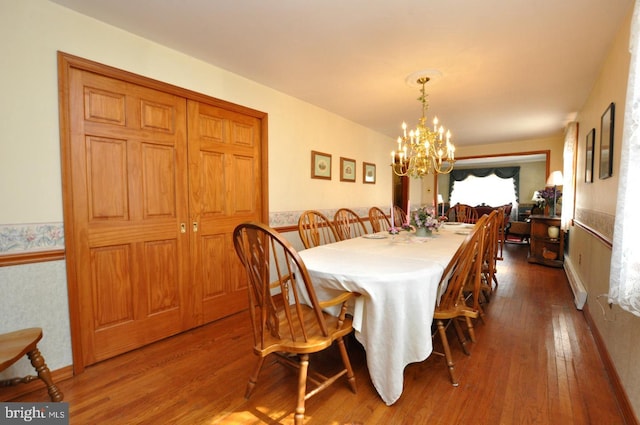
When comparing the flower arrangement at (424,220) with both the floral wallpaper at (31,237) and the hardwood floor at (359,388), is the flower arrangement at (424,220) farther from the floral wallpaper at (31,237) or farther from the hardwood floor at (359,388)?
the floral wallpaper at (31,237)

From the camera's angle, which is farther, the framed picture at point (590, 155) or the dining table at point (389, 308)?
the framed picture at point (590, 155)

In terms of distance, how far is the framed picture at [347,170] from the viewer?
412 cm

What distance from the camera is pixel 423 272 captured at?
154cm

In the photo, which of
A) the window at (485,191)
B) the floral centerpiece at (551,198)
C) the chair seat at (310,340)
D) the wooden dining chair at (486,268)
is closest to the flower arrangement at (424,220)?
the wooden dining chair at (486,268)

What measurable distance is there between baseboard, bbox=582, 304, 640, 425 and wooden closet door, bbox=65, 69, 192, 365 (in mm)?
2766

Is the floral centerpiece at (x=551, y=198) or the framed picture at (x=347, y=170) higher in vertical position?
the framed picture at (x=347, y=170)

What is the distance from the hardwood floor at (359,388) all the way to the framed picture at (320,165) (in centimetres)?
200

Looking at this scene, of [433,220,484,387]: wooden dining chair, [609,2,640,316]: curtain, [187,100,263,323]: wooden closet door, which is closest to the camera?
[609,2,640,316]: curtain

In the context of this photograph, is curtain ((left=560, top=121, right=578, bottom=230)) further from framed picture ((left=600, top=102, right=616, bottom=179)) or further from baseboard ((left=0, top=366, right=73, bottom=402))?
baseboard ((left=0, top=366, right=73, bottom=402))

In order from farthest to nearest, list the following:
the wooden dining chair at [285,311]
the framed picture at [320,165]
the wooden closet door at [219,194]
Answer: the framed picture at [320,165], the wooden closet door at [219,194], the wooden dining chair at [285,311]

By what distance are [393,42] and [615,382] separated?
97.8 inches

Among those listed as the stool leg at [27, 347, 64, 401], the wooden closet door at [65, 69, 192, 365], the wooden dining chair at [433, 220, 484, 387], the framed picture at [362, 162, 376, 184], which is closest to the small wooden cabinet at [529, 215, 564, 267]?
the framed picture at [362, 162, 376, 184]

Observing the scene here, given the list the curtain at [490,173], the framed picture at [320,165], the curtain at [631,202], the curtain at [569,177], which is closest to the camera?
the curtain at [631,202]

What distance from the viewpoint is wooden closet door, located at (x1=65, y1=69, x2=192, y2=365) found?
188cm
